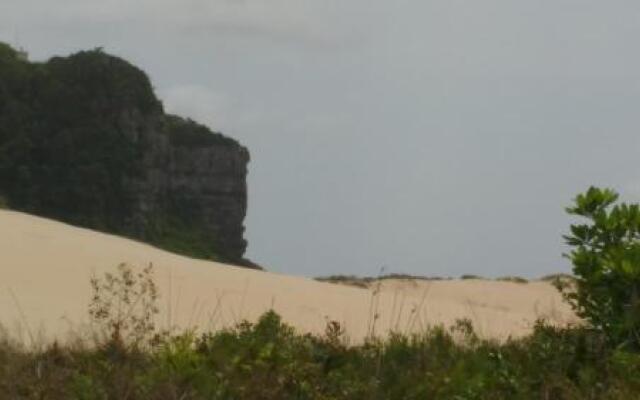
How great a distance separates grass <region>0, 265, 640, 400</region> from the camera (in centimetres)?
600

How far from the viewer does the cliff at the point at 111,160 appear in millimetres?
49812

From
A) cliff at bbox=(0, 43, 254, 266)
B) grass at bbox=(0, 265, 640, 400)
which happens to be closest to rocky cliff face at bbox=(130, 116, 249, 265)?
cliff at bbox=(0, 43, 254, 266)

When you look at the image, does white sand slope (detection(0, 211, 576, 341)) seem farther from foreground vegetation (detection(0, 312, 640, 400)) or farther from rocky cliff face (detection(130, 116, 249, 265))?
rocky cliff face (detection(130, 116, 249, 265))

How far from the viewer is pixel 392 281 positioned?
2384cm

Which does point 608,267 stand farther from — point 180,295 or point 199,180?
point 199,180

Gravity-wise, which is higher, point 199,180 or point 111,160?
point 199,180

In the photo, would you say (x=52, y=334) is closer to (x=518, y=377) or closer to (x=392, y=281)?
(x=518, y=377)

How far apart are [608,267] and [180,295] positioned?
8.05 metres

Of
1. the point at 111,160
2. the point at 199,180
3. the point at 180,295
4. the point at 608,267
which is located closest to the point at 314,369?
the point at 608,267

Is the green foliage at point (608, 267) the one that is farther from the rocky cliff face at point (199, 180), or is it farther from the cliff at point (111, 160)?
the rocky cliff face at point (199, 180)

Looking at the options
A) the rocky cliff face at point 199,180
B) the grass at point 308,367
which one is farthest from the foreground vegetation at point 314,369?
the rocky cliff face at point 199,180

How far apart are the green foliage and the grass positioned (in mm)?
154

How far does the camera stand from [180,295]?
541 inches

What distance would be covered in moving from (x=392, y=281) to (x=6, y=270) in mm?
12103
